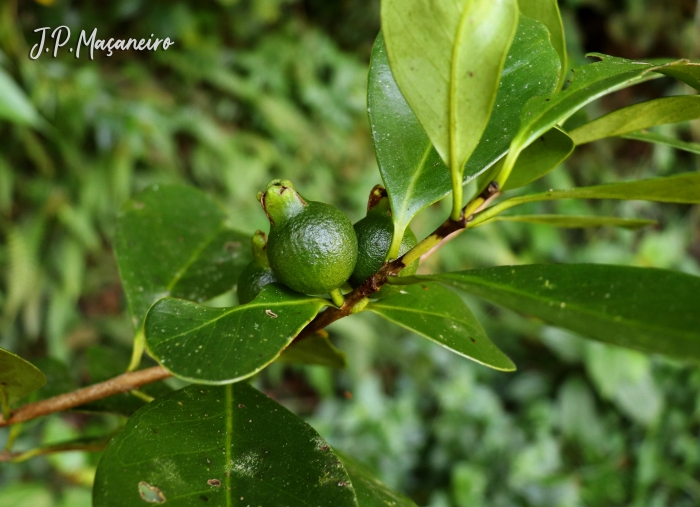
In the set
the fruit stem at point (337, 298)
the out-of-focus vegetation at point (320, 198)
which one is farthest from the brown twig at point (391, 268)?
the out-of-focus vegetation at point (320, 198)

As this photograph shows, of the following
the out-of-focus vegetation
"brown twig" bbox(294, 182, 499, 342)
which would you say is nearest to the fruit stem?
"brown twig" bbox(294, 182, 499, 342)

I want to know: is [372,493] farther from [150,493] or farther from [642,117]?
[642,117]

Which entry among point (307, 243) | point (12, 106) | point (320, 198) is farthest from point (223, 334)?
point (320, 198)

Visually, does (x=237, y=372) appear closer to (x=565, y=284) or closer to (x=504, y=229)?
(x=565, y=284)

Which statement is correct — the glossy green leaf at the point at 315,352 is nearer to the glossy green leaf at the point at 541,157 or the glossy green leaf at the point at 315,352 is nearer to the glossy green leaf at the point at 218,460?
the glossy green leaf at the point at 218,460

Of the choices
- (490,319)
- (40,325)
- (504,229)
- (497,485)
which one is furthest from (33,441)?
(504,229)

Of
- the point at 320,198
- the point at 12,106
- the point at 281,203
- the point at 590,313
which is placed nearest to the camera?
the point at 590,313
